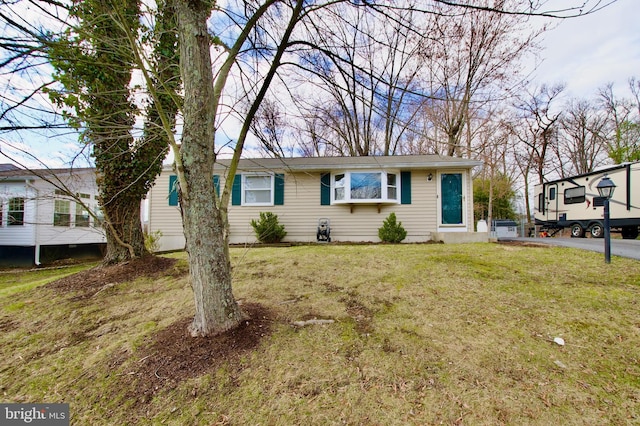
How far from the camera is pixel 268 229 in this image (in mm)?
8812

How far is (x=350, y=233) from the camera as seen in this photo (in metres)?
9.20

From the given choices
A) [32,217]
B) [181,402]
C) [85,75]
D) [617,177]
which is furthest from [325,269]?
[32,217]

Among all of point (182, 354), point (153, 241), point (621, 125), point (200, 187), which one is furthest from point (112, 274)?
point (621, 125)

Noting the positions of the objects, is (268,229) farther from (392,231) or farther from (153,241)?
(392,231)

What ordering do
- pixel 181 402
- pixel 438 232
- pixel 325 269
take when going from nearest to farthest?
pixel 181 402, pixel 325 269, pixel 438 232

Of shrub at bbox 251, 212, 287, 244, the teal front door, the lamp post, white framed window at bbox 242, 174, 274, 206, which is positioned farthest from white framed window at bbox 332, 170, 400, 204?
the lamp post

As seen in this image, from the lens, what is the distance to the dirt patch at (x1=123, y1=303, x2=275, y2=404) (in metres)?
2.03

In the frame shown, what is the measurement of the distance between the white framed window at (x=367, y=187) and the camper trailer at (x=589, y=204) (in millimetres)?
6562

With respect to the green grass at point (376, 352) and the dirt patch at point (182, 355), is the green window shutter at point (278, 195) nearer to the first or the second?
the green grass at point (376, 352)

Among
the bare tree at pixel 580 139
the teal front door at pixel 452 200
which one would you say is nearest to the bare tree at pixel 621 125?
the bare tree at pixel 580 139

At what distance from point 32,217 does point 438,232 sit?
48.7 ft

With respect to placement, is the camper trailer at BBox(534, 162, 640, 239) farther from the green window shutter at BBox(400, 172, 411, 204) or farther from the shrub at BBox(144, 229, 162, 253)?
the shrub at BBox(144, 229, 162, 253)

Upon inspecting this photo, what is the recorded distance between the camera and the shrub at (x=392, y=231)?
852 cm

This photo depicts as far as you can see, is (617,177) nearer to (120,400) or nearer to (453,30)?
(453,30)
